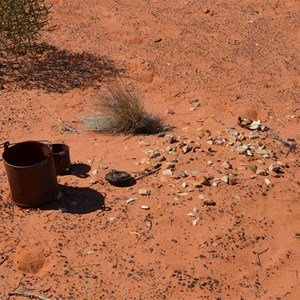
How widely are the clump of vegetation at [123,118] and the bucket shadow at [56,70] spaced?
0.90 meters

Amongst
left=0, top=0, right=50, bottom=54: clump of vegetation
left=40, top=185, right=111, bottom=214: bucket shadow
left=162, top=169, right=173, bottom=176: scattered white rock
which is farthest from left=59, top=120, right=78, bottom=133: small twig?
left=0, top=0, right=50, bottom=54: clump of vegetation

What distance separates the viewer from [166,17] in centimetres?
777

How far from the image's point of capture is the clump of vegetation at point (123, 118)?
16.9 ft

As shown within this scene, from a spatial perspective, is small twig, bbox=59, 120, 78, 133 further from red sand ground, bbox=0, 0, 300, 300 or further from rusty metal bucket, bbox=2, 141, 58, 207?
rusty metal bucket, bbox=2, 141, 58, 207

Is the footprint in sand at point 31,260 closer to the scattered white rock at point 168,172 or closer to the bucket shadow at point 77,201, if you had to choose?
the bucket shadow at point 77,201

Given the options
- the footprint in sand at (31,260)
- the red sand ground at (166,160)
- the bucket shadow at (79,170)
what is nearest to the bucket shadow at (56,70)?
the red sand ground at (166,160)

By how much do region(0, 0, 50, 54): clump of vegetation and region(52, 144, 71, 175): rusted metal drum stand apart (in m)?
2.44

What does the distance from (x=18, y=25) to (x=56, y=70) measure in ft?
2.43

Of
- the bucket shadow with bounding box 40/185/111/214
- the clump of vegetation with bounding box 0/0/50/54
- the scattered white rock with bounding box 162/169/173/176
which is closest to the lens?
the bucket shadow with bounding box 40/185/111/214

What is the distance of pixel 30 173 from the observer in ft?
12.8

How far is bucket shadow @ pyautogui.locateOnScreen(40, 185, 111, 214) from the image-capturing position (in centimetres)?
412

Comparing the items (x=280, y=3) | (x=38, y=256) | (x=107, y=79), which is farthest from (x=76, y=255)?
(x=280, y=3)

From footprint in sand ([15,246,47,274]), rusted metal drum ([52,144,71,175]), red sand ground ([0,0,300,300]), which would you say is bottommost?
red sand ground ([0,0,300,300])

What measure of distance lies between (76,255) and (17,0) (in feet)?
12.5
